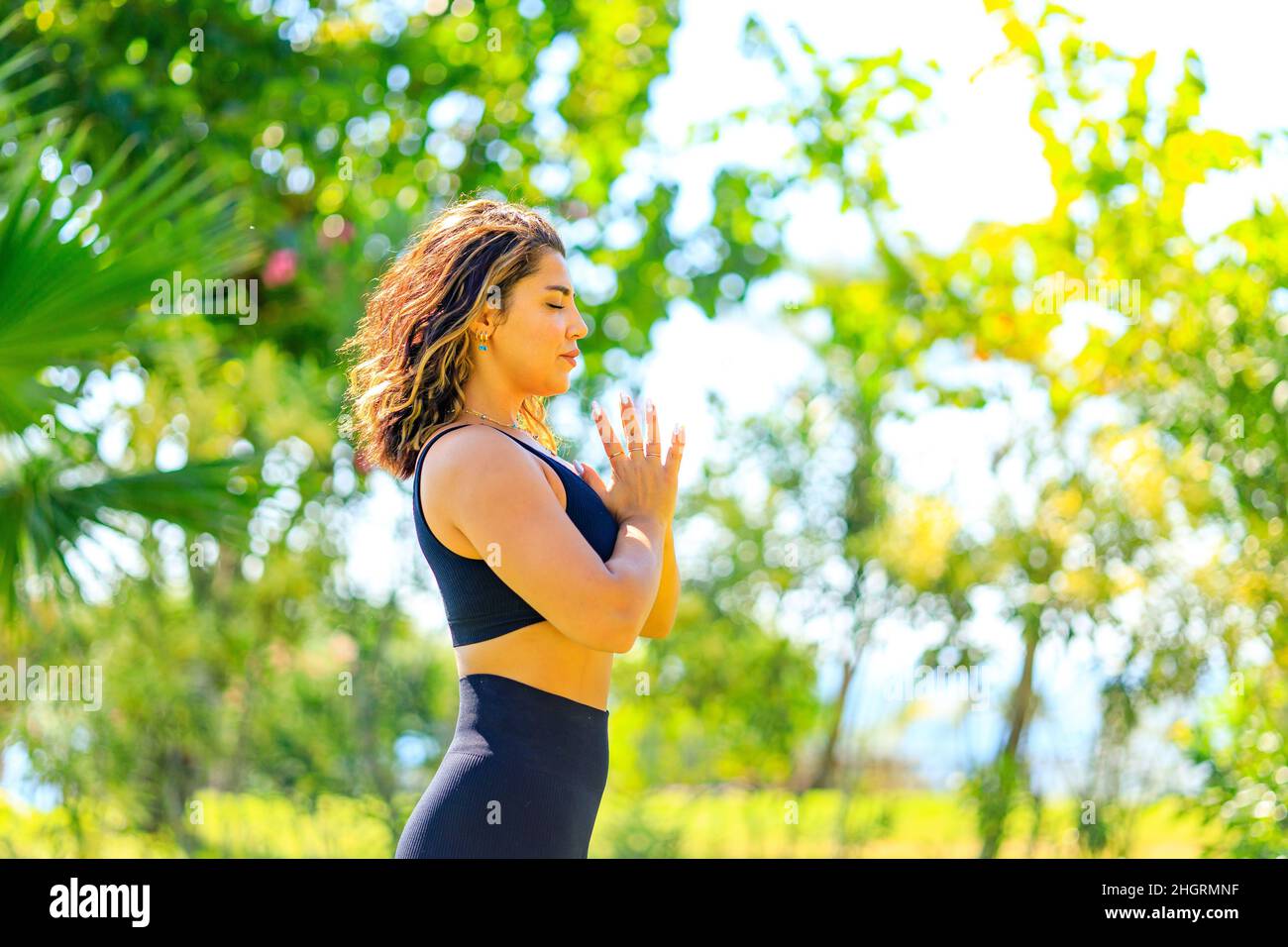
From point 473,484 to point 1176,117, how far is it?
4.45 metres

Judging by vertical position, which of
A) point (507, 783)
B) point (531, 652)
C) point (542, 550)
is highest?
point (542, 550)

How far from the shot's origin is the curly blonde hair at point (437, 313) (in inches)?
72.6

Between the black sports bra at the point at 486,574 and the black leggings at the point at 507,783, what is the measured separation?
70mm

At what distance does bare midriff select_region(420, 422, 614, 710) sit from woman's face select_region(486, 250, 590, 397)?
6.9 inches

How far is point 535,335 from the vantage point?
72.7 inches

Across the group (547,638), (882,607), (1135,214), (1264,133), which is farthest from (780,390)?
(547,638)

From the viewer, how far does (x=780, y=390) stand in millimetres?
6125

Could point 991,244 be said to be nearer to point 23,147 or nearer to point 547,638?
point 23,147

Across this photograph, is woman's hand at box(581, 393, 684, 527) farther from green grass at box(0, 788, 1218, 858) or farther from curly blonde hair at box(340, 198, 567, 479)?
green grass at box(0, 788, 1218, 858)

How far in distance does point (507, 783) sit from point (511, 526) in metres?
0.32

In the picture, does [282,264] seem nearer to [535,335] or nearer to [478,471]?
[535,335]

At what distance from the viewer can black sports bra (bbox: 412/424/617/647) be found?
1.71 meters

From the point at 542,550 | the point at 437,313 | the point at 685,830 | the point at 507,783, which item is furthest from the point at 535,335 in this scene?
the point at 685,830

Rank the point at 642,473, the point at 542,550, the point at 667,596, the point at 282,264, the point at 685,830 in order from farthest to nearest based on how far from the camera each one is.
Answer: the point at 685,830
the point at 282,264
the point at 667,596
the point at 642,473
the point at 542,550
